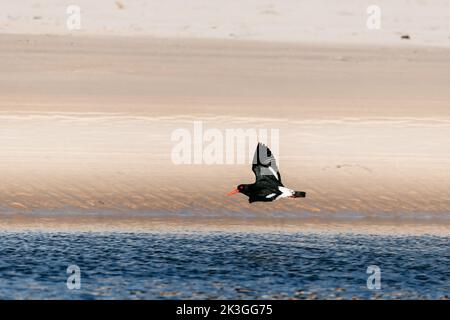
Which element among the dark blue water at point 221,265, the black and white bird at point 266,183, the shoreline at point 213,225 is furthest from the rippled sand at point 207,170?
the dark blue water at point 221,265

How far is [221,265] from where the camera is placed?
18438mm

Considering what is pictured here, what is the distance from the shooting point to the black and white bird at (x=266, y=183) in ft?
65.5

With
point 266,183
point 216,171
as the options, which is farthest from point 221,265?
point 216,171

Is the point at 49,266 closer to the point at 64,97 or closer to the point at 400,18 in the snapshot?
the point at 64,97

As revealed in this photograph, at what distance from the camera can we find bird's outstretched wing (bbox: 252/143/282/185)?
19.9m

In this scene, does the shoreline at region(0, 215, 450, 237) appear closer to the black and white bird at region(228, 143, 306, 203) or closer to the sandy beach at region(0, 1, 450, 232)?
the sandy beach at region(0, 1, 450, 232)

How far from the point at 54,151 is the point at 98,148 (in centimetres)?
87

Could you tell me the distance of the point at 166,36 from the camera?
136 ft

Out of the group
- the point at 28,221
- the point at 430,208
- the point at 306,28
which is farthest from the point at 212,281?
the point at 306,28

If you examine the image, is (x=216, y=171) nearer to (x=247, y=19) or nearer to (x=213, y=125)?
(x=213, y=125)

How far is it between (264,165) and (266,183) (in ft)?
0.98

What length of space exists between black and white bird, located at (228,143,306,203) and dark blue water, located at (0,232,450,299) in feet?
2.23

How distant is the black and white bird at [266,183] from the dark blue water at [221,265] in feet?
2.23
